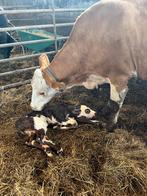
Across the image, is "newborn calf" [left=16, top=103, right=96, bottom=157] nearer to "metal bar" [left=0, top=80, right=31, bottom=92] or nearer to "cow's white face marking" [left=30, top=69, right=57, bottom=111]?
"cow's white face marking" [left=30, top=69, right=57, bottom=111]

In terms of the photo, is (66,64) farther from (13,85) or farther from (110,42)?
(13,85)

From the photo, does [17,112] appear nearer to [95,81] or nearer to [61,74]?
[61,74]

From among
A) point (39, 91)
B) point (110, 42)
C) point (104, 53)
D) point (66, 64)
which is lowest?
point (39, 91)

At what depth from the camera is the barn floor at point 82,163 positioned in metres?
3.30

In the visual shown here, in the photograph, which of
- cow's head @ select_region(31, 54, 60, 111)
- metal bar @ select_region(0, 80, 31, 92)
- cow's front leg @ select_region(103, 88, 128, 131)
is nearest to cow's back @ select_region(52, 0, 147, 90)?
cow's front leg @ select_region(103, 88, 128, 131)

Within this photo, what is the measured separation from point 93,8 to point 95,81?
3.83 ft

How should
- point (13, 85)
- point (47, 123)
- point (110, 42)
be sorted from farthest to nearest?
1. point (13, 85)
2. point (110, 42)
3. point (47, 123)

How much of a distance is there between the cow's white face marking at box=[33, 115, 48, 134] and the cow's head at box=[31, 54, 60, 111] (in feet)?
1.19

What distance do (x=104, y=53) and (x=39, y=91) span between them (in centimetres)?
117

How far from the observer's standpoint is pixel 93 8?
15.0 feet

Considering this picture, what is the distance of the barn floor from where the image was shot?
3299 mm

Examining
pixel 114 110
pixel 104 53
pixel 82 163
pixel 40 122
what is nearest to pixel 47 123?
pixel 40 122

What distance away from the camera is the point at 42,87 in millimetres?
4504

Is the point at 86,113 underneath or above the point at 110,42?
underneath
